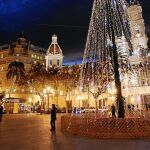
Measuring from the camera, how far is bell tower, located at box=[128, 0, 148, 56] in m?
65.5

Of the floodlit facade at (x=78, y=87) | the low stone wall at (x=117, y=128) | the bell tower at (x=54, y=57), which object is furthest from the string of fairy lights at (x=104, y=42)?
the bell tower at (x=54, y=57)

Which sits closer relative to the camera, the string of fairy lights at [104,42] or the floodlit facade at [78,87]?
the string of fairy lights at [104,42]

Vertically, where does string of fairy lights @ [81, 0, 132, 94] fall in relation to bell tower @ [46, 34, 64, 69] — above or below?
below

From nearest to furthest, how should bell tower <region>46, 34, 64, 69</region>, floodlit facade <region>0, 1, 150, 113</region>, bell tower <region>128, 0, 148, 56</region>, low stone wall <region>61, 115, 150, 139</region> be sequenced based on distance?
low stone wall <region>61, 115, 150, 139</region> < floodlit facade <region>0, 1, 150, 113</region> < bell tower <region>128, 0, 148, 56</region> < bell tower <region>46, 34, 64, 69</region>

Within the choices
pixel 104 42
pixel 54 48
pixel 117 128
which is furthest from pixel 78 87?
pixel 117 128

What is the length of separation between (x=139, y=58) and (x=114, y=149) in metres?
52.4

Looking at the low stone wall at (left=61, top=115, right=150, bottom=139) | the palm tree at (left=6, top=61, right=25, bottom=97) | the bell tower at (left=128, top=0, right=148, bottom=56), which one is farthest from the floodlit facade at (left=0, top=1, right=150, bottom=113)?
the low stone wall at (left=61, top=115, right=150, bottom=139)

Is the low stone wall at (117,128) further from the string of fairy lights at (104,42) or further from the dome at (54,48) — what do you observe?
the dome at (54,48)

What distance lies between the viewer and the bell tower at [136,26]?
65.5m

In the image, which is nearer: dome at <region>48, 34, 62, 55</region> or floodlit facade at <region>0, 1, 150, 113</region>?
floodlit facade at <region>0, 1, 150, 113</region>

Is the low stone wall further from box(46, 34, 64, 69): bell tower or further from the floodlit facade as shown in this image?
box(46, 34, 64, 69): bell tower

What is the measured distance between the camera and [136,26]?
66.2m

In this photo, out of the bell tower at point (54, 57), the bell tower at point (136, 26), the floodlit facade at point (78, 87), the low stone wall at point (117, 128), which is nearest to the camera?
the low stone wall at point (117, 128)

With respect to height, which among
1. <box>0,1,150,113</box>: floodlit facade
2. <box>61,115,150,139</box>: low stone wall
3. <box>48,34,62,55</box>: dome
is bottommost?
<box>61,115,150,139</box>: low stone wall
